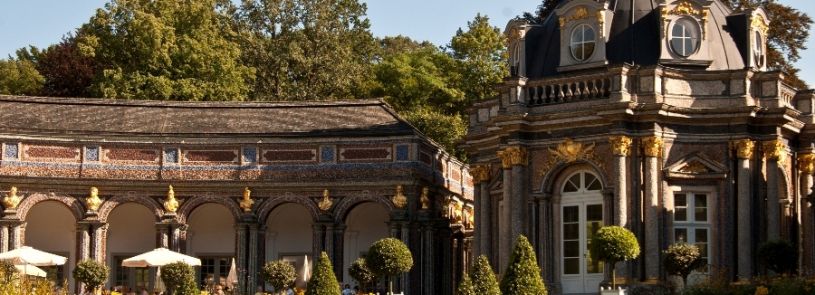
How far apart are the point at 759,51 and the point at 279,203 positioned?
15.4 meters

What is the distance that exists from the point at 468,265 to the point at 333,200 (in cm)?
843

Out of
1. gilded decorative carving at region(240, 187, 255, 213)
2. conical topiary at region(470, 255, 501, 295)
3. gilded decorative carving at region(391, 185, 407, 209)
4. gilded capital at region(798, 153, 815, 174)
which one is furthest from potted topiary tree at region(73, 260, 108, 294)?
gilded capital at region(798, 153, 815, 174)

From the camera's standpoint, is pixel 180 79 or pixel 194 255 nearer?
pixel 194 255

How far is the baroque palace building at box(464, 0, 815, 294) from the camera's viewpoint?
43781mm

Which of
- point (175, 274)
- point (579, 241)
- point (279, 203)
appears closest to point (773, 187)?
point (579, 241)

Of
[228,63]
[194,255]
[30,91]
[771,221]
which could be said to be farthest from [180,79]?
[771,221]

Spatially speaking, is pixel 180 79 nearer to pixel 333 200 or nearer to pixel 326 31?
pixel 326 31

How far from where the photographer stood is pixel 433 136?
217 ft

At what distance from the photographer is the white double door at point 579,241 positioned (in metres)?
44.7

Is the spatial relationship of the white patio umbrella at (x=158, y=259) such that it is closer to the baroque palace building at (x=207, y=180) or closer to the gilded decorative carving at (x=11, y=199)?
the baroque palace building at (x=207, y=180)

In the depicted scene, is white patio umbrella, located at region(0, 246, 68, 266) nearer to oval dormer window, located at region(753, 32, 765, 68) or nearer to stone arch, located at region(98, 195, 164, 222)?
stone arch, located at region(98, 195, 164, 222)

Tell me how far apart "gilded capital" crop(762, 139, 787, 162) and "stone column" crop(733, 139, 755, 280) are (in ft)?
1.55

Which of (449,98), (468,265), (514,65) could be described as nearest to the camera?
(514,65)

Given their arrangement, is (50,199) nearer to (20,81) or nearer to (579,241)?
(579,241)
